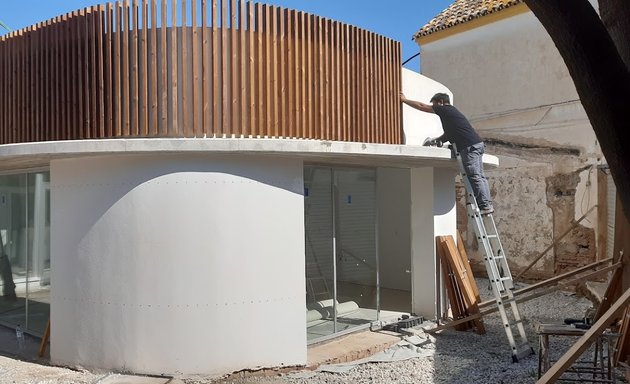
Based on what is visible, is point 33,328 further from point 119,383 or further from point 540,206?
point 540,206

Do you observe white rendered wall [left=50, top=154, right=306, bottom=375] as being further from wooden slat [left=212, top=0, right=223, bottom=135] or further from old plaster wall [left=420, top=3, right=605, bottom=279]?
old plaster wall [left=420, top=3, right=605, bottom=279]

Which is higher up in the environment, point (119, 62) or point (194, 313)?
point (119, 62)

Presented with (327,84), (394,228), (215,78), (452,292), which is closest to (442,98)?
(327,84)

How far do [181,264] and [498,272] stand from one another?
4.53m

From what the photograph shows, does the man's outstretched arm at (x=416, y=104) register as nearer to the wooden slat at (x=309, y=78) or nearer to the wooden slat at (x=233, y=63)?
the wooden slat at (x=309, y=78)

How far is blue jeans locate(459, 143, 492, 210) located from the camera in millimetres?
8344

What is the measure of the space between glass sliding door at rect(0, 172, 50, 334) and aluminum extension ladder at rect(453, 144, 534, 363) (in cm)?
656

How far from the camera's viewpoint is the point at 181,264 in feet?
21.8

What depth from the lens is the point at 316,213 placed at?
27.3 feet

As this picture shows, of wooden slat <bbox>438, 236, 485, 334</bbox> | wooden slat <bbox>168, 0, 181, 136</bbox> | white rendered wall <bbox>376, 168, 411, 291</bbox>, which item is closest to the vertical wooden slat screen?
wooden slat <bbox>168, 0, 181, 136</bbox>

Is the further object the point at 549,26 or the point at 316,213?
the point at 316,213

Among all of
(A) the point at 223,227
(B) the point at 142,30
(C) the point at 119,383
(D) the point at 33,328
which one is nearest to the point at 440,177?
(A) the point at 223,227

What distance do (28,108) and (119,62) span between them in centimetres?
188

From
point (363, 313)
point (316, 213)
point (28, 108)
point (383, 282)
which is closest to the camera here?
point (28, 108)
